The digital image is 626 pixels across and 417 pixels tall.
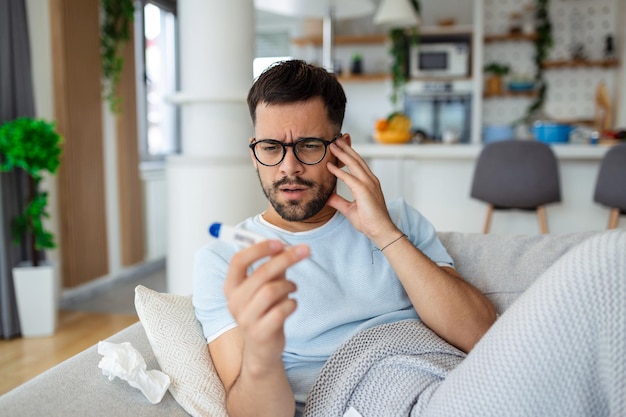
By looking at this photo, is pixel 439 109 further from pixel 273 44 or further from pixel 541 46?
pixel 273 44

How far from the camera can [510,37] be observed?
5703 millimetres

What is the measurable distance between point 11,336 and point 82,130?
1.41m

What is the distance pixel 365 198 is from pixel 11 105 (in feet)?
8.76

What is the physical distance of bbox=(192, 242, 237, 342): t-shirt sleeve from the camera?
1.13m

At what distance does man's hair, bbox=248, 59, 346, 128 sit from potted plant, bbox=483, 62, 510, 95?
4912mm

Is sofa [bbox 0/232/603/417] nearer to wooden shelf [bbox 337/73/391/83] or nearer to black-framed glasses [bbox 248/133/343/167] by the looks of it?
black-framed glasses [bbox 248/133/343/167]

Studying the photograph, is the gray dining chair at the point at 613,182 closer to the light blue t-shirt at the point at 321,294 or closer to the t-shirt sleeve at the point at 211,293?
the light blue t-shirt at the point at 321,294

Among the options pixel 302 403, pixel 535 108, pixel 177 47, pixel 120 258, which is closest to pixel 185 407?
pixel 302 403

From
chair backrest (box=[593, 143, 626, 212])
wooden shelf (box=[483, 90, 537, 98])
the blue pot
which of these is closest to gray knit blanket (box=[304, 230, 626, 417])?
chair backrest (box=[593, 143, 626, 212])

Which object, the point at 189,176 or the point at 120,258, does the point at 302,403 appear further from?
the point at 120,258

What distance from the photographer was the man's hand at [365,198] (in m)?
1.18

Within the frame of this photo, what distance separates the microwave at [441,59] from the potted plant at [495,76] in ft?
0.86

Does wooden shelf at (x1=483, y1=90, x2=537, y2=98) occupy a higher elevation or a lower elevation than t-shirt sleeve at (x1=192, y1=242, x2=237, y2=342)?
higher

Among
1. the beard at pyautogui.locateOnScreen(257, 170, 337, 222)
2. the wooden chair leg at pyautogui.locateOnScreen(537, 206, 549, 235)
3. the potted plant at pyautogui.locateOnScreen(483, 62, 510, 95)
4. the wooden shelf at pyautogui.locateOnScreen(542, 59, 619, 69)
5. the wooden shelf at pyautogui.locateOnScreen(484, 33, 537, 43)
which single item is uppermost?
the wooden shelf at pyautogui.locateOnScreen(484, 33, 537, 43)
